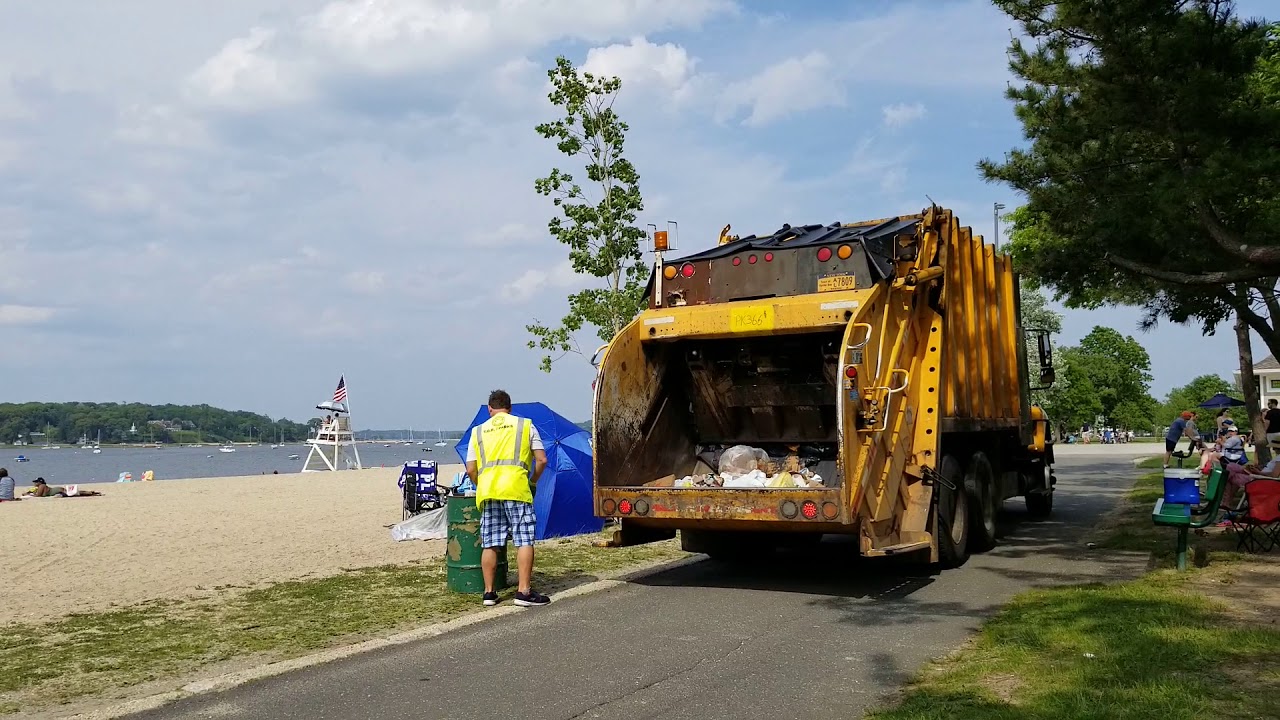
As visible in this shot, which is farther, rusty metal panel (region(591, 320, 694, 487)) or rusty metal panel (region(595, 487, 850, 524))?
rusty metal panel (region(591, 320, 694, 487))

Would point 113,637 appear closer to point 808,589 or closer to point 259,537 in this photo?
point 808,589

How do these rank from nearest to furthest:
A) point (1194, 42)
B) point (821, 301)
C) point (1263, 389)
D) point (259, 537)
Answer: point (821, 301), point (1194, 42), point (259, 537), point (1263, 389)

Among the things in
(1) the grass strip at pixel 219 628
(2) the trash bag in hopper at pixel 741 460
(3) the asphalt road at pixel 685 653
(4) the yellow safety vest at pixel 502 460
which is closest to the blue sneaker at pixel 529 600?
(3) the asphalt road at pixel 685 653

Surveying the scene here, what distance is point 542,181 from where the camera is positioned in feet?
53.9

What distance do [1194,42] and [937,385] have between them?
12.2 feet

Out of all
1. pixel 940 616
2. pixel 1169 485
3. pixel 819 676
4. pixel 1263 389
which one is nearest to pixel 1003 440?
pixel 1169 485

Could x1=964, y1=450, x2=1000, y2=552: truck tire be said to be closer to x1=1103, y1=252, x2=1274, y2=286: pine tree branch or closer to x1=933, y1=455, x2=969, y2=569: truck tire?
x1=933, y1=455, x2=969, y2=569: truck tire

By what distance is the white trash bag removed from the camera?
529 inches

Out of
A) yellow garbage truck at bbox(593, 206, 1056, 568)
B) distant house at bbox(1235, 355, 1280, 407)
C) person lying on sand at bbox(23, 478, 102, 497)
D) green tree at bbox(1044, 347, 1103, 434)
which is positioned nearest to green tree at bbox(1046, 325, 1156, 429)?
green tree at bbox(1044, 347, 1103, 434)

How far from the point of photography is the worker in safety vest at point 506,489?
7.96 m

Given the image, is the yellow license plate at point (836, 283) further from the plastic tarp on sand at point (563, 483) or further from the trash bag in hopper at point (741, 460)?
the plastic tarp on sand at point (563, 483)

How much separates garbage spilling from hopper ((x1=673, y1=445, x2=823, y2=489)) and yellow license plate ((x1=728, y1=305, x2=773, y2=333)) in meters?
1.25

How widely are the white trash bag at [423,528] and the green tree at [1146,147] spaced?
25.6ft

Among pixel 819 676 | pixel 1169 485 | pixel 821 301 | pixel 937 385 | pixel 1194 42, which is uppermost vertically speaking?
pixel 1194 42
